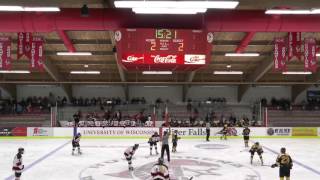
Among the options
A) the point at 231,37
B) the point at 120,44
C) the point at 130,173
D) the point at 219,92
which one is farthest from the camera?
the point at 219,92

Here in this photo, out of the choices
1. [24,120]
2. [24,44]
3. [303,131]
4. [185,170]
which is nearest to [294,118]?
[303,131]

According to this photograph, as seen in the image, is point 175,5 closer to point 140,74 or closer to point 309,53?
point 309,53

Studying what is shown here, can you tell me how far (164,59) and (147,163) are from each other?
555cm

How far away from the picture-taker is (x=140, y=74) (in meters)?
35.6

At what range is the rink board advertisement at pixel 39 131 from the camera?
29.7 meters

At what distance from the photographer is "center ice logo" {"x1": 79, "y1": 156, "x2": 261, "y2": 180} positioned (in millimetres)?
13703

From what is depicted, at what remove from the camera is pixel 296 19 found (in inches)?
595

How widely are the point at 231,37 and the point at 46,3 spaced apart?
641 inches

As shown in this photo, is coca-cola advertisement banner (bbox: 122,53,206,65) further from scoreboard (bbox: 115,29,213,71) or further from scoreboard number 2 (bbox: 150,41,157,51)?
scoreboard number 2 (bbox: 150,41,157,51)

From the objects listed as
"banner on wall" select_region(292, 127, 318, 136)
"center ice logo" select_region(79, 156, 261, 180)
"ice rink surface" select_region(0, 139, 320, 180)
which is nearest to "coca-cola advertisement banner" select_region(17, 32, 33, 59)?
"ice rink surface" select_region(0, 139, 320, 180)

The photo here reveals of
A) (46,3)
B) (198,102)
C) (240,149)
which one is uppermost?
(46,3)

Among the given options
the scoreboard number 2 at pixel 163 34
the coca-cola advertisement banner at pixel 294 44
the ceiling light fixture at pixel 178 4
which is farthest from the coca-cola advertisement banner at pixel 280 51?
the ceiling light fixture at pixel 178 4

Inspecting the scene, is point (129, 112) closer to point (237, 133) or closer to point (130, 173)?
point (237, 133)

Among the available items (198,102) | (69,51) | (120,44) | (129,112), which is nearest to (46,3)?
(120,44)
